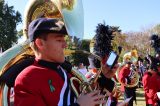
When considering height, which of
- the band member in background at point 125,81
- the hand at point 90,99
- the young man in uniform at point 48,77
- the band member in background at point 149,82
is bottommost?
the band member in background at point 125,81

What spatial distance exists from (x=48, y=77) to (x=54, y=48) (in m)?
0.21

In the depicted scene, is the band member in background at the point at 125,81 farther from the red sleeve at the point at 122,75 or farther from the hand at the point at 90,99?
the hand at the point at 90,99

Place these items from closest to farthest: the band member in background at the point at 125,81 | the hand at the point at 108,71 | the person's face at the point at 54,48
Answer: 1. the person's face at the point at 54,48
2. the hand at the point at 108,71
3. the band member in background at the point at 125,81

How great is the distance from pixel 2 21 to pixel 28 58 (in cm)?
3034

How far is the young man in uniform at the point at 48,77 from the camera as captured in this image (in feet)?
8.40

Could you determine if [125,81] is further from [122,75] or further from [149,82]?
[149,82]

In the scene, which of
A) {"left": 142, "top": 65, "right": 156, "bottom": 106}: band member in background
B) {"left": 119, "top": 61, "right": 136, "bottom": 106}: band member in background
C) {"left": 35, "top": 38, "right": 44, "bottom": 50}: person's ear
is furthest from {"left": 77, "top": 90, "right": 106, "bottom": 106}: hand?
{"left": 119, "top": 61, "right": 136, "bottom": 106}: band member in background

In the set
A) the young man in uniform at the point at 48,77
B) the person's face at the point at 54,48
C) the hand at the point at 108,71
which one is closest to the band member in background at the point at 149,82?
the hand at the point at 108,71

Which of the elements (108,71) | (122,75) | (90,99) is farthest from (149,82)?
(90,99)

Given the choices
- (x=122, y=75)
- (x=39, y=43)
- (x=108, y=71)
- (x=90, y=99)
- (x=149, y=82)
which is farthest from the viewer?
(x=122, y=75)

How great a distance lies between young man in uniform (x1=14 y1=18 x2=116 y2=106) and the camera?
8.40 feet

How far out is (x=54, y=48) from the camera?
266cm

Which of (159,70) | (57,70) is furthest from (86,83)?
(159,70)

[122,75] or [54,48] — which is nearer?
[54,48]
